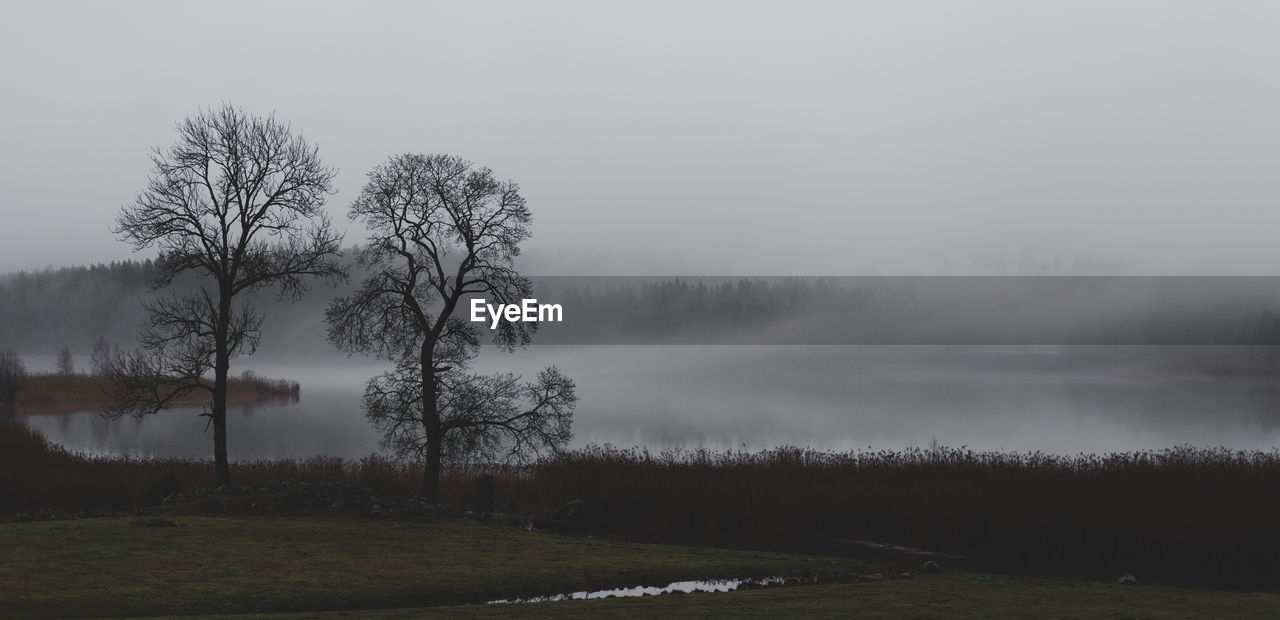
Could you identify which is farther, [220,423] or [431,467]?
[220,423]

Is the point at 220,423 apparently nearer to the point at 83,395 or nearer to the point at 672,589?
the point at 672,589

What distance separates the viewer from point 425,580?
1756cm

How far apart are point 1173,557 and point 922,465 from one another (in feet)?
43.2

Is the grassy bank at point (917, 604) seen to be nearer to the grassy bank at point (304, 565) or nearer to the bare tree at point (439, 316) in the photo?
the grassy bank at point (304, 565)

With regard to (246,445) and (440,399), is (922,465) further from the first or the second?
(246,445)

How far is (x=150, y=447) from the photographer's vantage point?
68000 mm

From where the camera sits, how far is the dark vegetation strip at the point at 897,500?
25.1 metres

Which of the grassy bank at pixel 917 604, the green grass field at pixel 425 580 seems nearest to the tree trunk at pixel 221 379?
the green grass field at pixel 425 580

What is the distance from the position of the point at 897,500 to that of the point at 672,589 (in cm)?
1370

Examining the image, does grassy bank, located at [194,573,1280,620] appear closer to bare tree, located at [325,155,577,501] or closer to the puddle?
the puddle

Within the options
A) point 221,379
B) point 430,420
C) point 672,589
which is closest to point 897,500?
point 672,589

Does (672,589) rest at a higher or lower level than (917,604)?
lower

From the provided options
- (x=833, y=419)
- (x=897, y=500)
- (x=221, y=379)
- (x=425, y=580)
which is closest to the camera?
(x=425, y=580)

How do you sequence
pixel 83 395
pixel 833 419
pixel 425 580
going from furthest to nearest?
pixel 83 395 < pixel 833 419 < pixel 425 580
